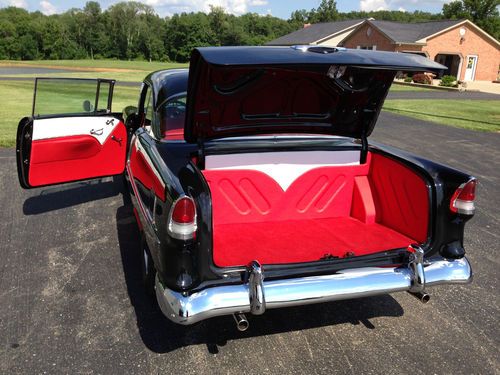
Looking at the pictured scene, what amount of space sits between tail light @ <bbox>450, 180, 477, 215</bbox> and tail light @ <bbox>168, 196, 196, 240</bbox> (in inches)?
69.0

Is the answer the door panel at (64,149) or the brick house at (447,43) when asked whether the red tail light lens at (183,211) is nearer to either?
the door panel at (64,149)

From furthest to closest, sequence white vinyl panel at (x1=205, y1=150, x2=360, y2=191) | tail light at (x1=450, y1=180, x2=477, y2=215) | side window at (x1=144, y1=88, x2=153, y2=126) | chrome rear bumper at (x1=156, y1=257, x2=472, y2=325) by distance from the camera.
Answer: side window at (x1=144, y1=88, x2=153, y2=126) < white vinyl panel at (x1=205, y1=150, x2=360, y2=191) < tail light at (x1=450, y1=180, x2=477, y2=215) < chrome rear bumper at (x1=156, y1=257, x2=472, y2=325)

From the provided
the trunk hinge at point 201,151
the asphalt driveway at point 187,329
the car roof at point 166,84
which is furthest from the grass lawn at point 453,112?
the trunk hinge at point 201,151

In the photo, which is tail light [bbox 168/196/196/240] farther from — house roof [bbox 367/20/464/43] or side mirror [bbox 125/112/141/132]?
house roof [bbox 367/20/464/43]

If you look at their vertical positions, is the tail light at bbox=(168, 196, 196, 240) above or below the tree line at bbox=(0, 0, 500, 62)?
below

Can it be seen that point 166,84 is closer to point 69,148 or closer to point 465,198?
point 69,148

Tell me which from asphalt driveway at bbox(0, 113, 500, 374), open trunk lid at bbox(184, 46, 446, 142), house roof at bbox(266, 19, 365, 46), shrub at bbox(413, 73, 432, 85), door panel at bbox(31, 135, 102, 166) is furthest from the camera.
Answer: house roof at bbox(266, 19, 365, 46)

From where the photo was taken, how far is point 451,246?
296 centimetres

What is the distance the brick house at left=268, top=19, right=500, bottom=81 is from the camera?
119ft

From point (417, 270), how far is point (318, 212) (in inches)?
47.9

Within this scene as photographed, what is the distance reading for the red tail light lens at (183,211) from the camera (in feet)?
8.00

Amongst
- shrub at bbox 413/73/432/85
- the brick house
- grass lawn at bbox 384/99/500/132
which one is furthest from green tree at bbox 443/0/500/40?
grass lawn at bbox 384/99/500/132

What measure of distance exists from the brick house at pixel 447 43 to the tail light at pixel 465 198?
117ft

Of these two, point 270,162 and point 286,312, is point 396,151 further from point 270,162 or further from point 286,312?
point 286,312
